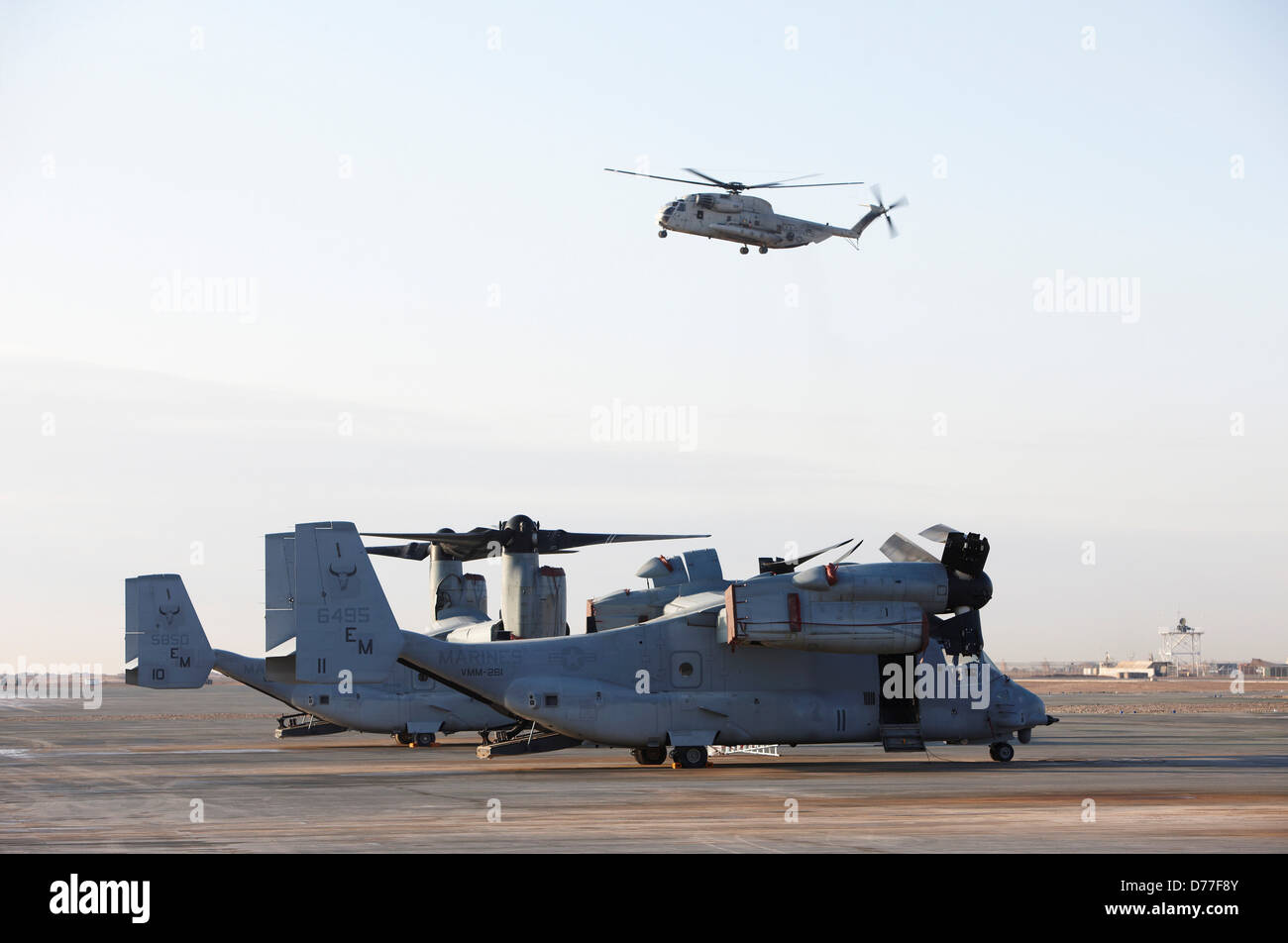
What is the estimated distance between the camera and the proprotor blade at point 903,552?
1408 inches

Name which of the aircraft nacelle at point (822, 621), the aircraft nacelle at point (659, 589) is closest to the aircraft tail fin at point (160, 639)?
the aircraft nacelle at point (659, 589)

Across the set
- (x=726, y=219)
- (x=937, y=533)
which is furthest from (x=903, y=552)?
(x=726, y=219)

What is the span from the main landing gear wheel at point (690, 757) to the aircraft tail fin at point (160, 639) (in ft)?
66.1

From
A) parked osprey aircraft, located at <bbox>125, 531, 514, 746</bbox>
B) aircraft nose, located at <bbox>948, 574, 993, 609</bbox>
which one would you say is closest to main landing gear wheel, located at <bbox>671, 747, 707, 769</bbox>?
aircraft nose, located at <bbox>948, 574, 993, 609</bbox>

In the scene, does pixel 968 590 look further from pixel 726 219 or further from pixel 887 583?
pixel 726 219

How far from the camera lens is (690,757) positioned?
35281 mm

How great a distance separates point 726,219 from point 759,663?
22.8m

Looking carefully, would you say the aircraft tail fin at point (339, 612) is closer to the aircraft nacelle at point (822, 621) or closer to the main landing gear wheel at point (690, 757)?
the main landing gear wheel at point (690, 757)

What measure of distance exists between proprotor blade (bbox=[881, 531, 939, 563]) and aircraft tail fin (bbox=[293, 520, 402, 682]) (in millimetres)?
12917

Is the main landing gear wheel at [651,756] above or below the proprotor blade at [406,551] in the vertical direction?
below
